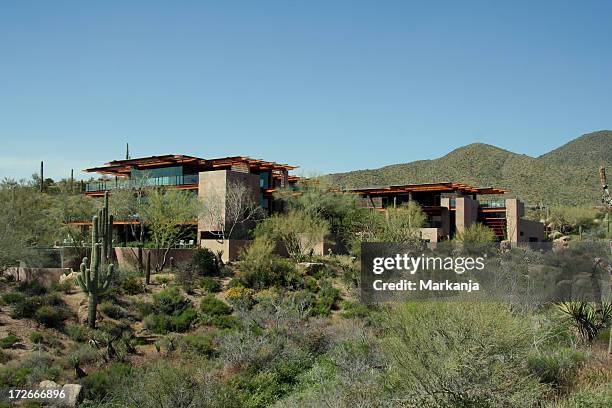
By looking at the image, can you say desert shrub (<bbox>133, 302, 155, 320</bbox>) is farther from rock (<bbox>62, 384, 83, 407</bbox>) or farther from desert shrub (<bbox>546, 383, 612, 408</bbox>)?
desert shrub (<bbox>546, 383, 612, 408</bbox>)

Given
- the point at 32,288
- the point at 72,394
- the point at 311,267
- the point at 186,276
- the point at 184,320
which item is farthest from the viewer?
the point at 311,267

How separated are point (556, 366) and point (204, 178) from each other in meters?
36.7

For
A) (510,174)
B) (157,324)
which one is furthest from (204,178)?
(510,174)

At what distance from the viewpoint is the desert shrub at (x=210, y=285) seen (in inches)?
1358

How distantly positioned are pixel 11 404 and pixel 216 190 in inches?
1124

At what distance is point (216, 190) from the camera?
47.2 meters

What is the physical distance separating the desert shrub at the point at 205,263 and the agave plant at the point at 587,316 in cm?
2180

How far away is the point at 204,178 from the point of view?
4850 centimetres

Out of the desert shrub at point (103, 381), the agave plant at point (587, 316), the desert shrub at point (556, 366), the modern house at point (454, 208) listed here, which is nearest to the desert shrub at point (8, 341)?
the desert shrub at point (103, 381)

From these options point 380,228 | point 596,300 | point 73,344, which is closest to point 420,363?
point 596,300

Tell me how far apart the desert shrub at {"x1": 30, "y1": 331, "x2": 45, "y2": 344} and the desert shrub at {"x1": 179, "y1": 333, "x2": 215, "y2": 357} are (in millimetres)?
5628

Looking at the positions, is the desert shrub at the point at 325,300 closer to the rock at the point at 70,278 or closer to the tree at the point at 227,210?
the tree at the point at 227,210

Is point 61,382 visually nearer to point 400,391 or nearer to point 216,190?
point 400,391

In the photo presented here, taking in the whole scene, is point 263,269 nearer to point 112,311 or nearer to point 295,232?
point 295,232
